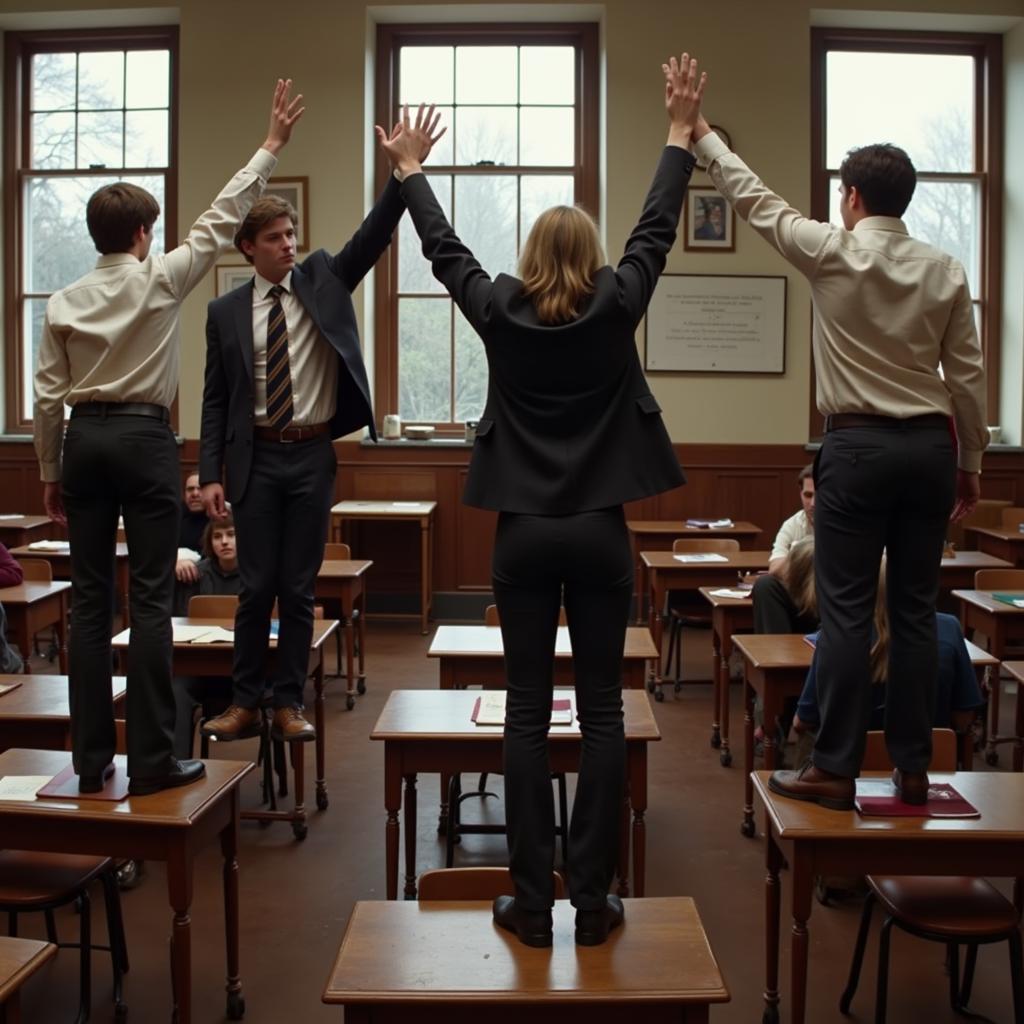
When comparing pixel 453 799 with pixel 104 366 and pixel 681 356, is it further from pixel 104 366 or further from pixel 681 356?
pixel 681 356

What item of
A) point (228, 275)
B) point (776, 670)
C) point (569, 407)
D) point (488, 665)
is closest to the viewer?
point (569, 407)

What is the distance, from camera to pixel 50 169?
28.4 feet

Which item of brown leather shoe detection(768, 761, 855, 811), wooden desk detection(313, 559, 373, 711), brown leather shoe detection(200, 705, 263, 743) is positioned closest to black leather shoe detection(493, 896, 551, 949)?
brown leather shoe detection(768, 761, 855, 811)

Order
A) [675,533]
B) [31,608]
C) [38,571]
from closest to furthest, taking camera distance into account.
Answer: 1. [31,608]
2. [38,571]
3. [675,533]

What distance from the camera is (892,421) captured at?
2.34m

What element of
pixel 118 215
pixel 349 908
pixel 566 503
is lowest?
pixel 349 908

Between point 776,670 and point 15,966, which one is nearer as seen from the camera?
point 15,966

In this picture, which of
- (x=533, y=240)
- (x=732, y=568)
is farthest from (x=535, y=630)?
(x=732, y=568)

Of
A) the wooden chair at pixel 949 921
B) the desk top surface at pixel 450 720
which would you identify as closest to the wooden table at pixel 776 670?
the desk top surface at pixel 450 720

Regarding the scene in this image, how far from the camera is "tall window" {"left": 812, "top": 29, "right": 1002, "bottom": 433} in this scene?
8.32 m

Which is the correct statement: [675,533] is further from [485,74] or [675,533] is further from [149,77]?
[149,77]

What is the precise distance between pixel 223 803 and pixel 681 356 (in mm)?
6062

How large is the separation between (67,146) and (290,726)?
7078 millimetres

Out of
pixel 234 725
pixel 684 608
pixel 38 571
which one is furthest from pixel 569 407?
pixel 684 608
